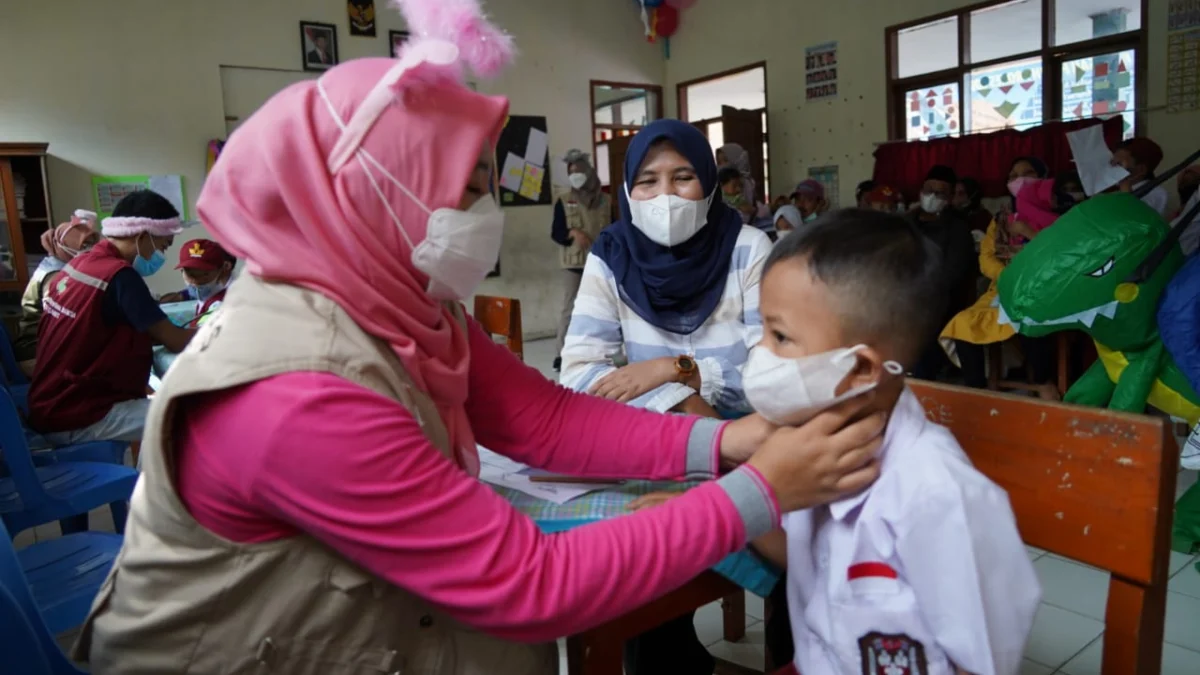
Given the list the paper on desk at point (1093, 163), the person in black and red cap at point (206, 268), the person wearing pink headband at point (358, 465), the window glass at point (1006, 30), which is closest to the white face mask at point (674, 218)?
the person wearing pink headband at point (358, 465)

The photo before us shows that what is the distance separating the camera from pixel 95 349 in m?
3.03

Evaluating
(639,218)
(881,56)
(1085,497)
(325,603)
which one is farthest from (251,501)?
(881,56)

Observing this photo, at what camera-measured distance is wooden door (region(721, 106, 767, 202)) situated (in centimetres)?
773

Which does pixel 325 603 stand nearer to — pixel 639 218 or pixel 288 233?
pixel 288 233

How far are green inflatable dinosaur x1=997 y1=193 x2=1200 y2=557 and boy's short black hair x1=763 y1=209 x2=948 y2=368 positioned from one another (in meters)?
1.87

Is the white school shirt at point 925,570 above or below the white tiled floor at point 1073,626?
above

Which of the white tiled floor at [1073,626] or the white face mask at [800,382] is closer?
the white face mask at [800,382]

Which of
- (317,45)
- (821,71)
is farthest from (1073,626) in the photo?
(317,45)

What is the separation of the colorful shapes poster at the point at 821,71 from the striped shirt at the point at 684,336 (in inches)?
235

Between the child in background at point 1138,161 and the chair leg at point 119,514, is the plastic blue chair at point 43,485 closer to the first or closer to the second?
the chair leg at point 119,514

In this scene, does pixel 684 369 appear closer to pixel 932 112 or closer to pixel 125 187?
pixel 932 112

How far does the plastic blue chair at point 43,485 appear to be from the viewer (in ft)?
6.89

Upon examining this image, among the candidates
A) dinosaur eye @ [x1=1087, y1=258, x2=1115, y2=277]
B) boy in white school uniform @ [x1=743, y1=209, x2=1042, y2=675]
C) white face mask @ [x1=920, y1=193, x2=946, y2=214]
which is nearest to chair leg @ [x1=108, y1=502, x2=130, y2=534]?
boy in white school uniform @ [x1=743, y1=209, x2=1042, y2=675]

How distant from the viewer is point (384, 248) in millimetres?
947
